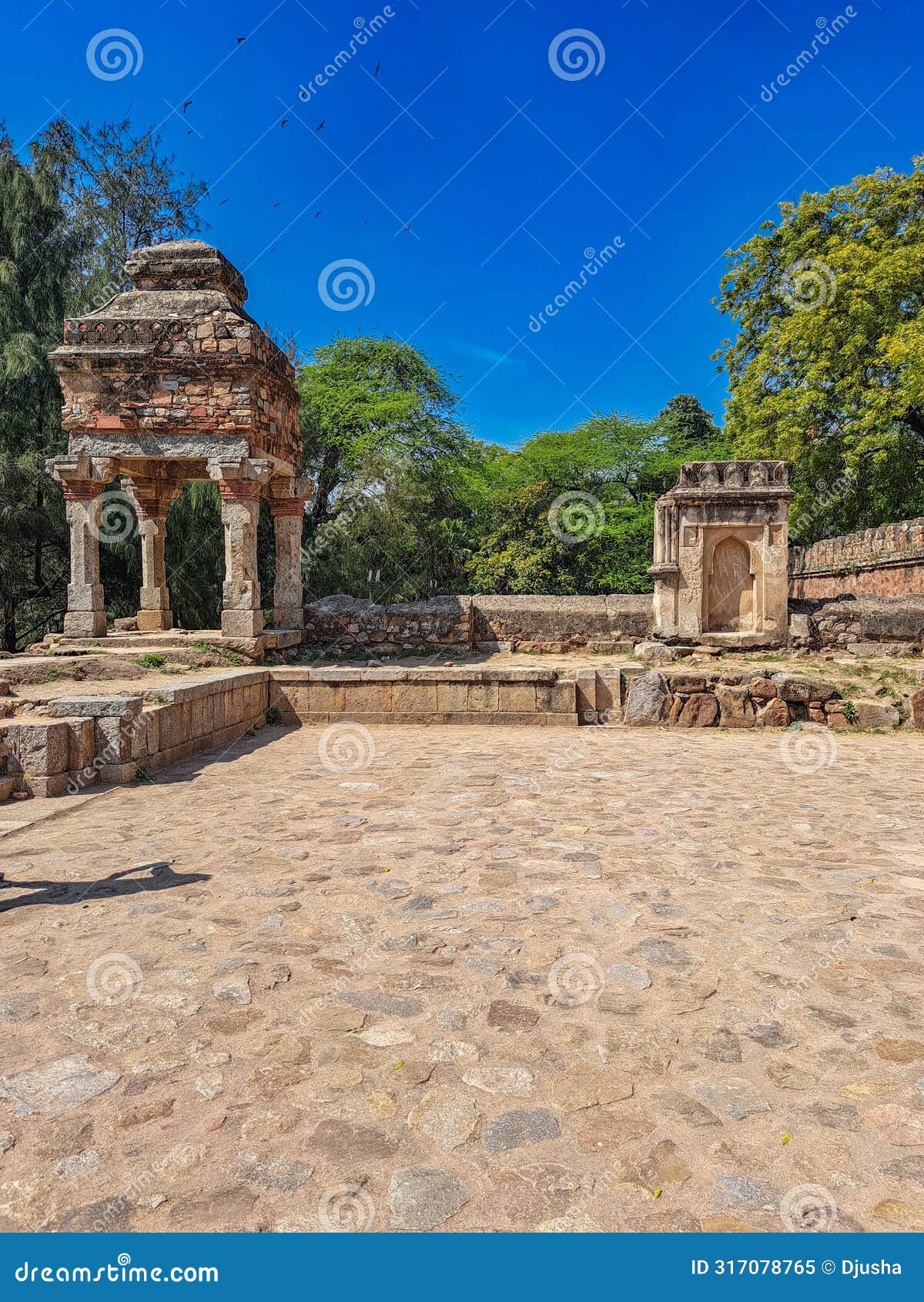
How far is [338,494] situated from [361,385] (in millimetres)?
3475

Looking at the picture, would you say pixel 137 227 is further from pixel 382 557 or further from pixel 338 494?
pixel 382 557

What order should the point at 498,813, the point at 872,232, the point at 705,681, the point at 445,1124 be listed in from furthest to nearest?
1. the point at 872,232
2. the point at 705,681
3. the point at 498,813
4. the point at 445,1124

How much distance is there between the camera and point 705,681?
362 inches

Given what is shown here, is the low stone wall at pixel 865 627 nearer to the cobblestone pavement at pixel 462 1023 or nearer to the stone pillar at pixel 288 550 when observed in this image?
the cobblestone pavement at pixel 462 1023

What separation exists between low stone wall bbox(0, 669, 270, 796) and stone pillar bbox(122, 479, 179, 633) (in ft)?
16.3

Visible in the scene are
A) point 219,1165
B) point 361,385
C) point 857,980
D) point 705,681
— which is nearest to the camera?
point 219,1165

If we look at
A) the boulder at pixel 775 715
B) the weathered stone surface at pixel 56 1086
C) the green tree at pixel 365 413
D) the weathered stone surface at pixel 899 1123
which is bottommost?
the weathered stone surface at pixel 899 1123

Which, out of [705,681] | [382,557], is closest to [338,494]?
[382,557]

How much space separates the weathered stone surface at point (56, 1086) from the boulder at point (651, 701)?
7772mm

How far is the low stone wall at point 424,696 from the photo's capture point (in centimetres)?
923

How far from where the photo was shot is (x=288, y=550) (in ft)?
38.2

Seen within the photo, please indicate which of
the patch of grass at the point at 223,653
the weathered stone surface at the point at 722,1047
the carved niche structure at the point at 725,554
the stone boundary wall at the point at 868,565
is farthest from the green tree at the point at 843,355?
the weathered stone surface at the point at 722,1047

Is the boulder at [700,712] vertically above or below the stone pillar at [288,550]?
below

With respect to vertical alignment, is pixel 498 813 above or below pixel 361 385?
below
